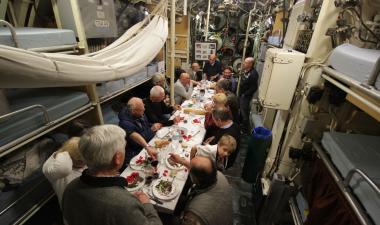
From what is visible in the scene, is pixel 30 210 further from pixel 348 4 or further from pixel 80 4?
pixel 348 4

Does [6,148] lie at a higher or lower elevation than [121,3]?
lower

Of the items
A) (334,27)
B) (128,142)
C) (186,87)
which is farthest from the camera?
(186,87)

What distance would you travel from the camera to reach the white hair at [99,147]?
1.49 meters

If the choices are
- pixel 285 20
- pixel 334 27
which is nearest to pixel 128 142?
pixel 334 27

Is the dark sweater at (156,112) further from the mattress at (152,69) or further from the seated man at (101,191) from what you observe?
the seated man at (101,191)

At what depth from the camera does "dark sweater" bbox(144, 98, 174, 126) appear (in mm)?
4090

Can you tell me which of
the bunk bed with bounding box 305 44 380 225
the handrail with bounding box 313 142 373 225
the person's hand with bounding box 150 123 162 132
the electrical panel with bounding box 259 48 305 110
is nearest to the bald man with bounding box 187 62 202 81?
the person's hand with bounding box 150 123 162 132

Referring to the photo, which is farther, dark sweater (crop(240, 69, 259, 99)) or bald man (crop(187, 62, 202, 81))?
bald man (crop(187, 62, 202, 81))

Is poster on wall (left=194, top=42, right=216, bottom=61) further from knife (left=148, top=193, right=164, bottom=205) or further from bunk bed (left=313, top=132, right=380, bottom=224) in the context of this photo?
knife (left=148, top=193, right=164, bottom=205)

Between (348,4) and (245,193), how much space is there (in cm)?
337

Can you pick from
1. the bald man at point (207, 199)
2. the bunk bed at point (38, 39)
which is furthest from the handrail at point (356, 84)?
the bunk bed at point (38, 39)

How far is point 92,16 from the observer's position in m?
3.11

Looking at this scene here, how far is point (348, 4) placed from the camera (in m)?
2.13

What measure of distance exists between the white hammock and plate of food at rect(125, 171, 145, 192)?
1260 mm
